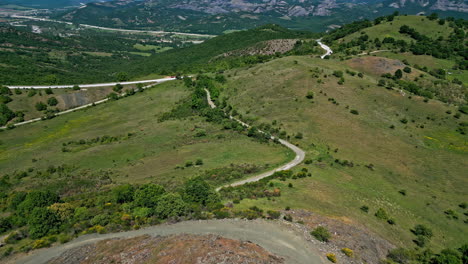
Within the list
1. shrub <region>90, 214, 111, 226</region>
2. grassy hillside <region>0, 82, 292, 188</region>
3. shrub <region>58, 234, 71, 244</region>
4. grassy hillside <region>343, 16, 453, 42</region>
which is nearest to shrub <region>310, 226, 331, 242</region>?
shrub <region>90, 214, 111, 226</region>

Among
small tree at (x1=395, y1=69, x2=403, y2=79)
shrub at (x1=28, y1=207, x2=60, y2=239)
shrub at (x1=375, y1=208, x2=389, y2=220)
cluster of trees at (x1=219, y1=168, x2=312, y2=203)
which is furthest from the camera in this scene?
small tree at (x1=395, y1=69, x2=403, y2=79)

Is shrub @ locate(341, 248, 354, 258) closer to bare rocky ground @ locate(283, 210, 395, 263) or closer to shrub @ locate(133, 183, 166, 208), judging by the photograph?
bare rocky ground @ locate(283, 210, 395, 263)

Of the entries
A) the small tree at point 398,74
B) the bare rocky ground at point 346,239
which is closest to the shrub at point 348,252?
the bare rocky ground at point 346,239

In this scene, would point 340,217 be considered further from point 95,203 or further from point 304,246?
point 95,203

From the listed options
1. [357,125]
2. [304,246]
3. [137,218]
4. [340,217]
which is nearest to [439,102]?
[357,125]

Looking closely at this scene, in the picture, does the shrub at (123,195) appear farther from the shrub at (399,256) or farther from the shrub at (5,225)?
the shrub at (399,256)

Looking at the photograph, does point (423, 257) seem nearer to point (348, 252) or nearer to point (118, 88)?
point (348, 252)
